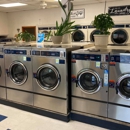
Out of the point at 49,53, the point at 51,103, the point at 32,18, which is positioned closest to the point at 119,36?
the point at 49,53

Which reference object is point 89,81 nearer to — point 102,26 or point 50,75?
point 50,75

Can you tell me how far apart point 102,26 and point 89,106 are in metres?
1.44

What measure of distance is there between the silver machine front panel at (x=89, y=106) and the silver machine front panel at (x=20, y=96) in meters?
0.90

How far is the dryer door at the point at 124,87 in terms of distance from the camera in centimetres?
241

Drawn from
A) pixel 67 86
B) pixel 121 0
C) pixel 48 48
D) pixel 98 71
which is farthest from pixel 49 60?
pixel 121 0

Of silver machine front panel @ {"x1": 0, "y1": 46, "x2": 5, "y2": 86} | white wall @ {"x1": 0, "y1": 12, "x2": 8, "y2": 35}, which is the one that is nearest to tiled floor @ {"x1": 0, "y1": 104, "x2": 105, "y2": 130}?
silver machine front panel @ {"x1": 0, "y1": 46, "x2": 5, "y2": 86}

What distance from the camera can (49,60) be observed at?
9.49 feet

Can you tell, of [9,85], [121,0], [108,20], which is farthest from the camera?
[121,0]

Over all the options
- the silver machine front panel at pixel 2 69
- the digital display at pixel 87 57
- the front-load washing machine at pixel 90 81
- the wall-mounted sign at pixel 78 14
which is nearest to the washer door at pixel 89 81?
the front-load washing machine at pixel 90 81

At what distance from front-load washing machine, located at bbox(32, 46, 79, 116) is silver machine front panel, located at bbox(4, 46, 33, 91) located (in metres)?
0.14

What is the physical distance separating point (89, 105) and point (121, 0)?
3766 millimetres

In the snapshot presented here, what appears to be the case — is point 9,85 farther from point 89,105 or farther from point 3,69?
point 89,105

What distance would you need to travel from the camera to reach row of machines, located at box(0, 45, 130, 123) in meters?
2.48

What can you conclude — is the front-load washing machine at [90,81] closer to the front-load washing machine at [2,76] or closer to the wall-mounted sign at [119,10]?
the front-load washing machine at [2,76]
